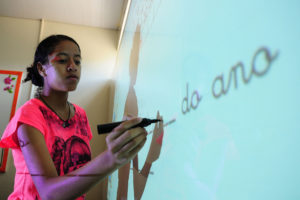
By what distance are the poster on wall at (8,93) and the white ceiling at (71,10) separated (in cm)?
69

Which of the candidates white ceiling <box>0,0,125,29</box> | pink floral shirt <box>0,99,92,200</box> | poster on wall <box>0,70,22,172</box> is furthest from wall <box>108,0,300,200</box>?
poster on wall <box>0,70,22,172</box>

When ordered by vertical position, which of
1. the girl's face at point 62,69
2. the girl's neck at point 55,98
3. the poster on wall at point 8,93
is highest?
the poster on wall at point 8,93

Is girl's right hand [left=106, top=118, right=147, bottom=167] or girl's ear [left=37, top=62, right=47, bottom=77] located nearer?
girl's right hand [left=106, top=118, right=147, bottom=167]

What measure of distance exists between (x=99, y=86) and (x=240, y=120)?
2235 mm

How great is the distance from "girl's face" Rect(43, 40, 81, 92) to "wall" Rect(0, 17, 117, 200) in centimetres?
152

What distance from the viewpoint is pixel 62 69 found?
2.33 feet

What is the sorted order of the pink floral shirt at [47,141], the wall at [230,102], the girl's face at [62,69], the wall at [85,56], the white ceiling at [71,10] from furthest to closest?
the wall at [85,56], the white ceiling at [71,10], the girl's face at [62,69], the pink floral shirt at [47,141], the wall at [230,102]

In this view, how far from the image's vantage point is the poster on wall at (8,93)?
209 cm

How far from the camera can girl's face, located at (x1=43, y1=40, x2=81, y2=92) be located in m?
0.71

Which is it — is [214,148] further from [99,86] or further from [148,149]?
[99,86]

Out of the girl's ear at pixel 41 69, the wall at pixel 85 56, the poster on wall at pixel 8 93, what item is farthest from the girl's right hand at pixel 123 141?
the poster on wall at pixel 8 93

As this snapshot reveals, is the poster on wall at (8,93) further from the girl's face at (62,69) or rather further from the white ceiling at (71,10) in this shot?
the girl's face at (62,69)

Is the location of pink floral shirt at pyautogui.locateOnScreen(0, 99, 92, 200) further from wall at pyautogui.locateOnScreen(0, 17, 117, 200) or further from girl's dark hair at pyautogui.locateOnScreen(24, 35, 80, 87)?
wall at pyautogui.locateOnScreen(0, 17, 117, 200)

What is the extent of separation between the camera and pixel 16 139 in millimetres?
534
